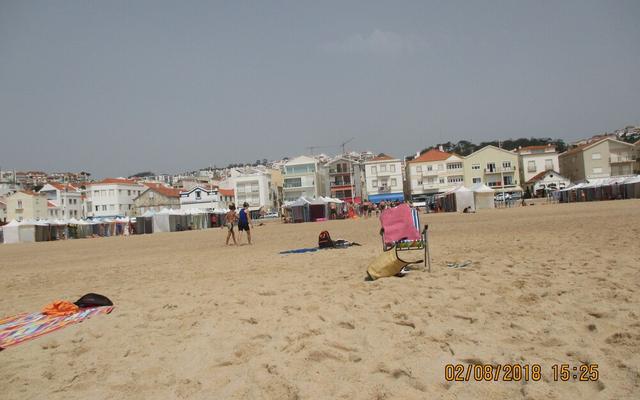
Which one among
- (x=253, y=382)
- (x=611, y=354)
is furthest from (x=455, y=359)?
(x=253, y=382)

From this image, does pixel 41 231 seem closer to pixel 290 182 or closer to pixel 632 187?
pixel 290 182

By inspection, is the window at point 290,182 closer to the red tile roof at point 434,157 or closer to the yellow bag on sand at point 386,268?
the red tile roof at point 434,157

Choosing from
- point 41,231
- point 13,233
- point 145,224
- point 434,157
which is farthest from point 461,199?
point 13,233

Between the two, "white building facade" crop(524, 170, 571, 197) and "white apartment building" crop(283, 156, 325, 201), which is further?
"white apartment building" crop(283, 156, 325, 201)

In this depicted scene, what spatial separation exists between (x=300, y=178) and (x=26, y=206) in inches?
1868

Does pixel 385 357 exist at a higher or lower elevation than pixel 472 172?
Answer: lower

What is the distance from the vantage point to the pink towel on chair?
24.2ft

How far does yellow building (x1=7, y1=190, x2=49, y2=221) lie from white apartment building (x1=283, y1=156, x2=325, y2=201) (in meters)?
43.1

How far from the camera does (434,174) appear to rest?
72000 millimetres

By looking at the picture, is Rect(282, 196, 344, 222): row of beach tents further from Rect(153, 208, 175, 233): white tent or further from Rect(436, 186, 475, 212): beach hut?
Rect(153, 208, 175, 233): white tent

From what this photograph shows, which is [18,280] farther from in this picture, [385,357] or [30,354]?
[385,357]

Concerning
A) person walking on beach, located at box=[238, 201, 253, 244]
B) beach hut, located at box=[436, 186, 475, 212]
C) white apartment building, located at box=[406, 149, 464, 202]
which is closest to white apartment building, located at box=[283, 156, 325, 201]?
white apartment building, located at box=[406, 149, 464, 202]

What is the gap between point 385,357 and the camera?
325 centimetres

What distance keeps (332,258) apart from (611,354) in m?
6.04
